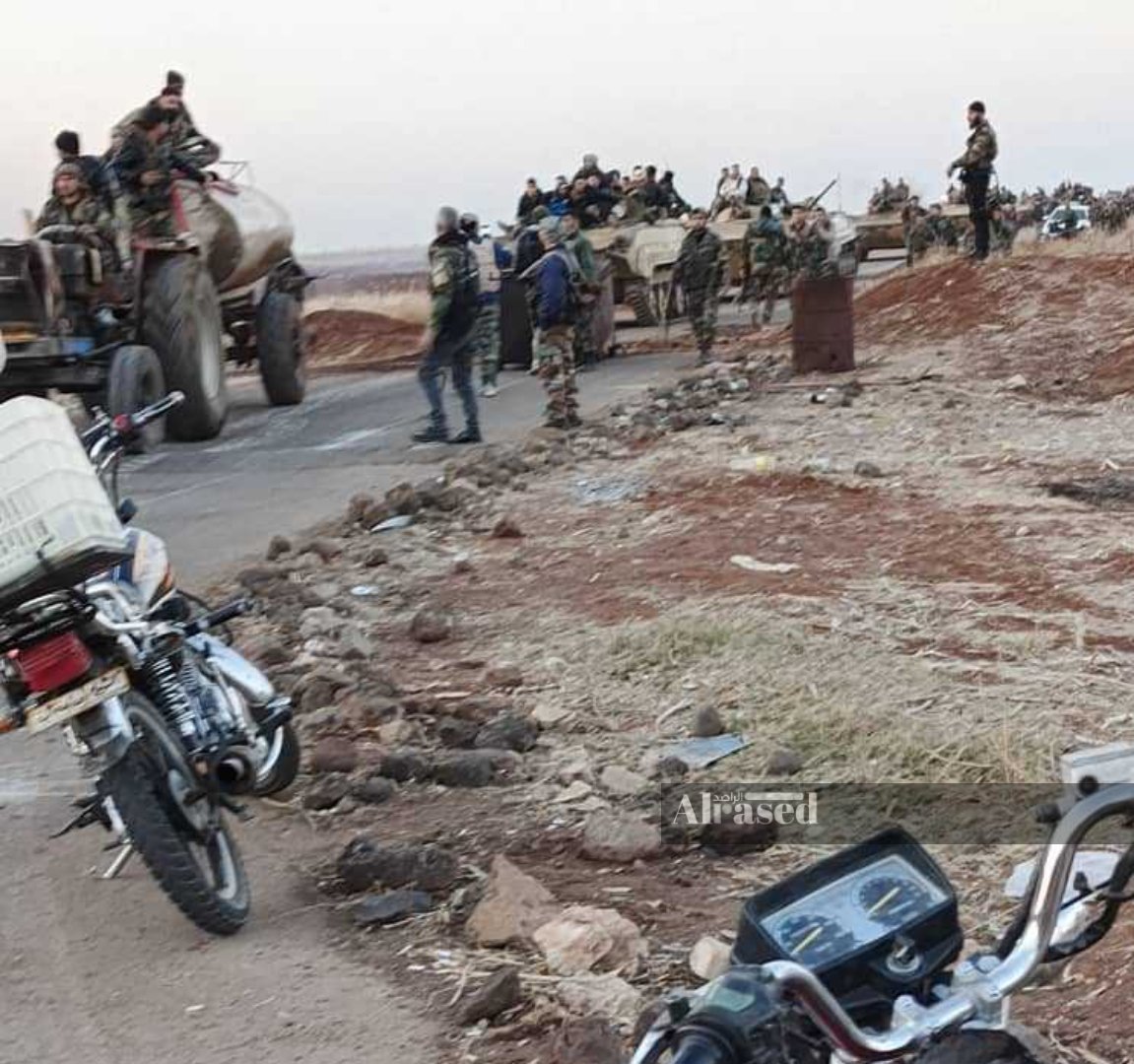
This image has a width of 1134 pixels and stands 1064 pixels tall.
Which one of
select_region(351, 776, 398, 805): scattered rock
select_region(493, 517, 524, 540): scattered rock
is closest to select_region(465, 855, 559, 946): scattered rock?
select_region(351, 776, 398, 805): scattered rock

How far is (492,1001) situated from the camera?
3693mm

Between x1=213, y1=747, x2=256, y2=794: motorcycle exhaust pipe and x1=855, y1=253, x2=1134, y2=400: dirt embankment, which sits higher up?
x1=213, y1=747, x2=256, y2=794: motorcycle exhaust pipe

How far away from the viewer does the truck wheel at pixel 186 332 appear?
12.3 metres

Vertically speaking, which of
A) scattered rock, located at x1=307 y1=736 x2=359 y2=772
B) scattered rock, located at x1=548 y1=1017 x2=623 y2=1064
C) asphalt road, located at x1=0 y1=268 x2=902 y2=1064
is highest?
scattered rock, located at x1=548 y1=1017 x2=623 y2=1064

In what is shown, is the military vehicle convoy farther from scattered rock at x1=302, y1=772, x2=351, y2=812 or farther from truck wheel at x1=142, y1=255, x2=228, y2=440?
scattered rock at x1=302, y1=772, x2=351, y2=812

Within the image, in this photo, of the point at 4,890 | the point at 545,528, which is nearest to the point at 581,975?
the point at 4,890

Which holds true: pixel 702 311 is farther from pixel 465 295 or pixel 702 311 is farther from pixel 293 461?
pixel 293 461

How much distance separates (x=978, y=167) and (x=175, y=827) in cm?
1841

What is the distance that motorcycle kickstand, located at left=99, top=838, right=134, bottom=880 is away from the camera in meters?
4.67

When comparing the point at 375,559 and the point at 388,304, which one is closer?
the point at 375,559

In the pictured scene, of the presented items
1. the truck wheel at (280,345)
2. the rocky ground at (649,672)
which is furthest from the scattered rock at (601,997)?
the truck wheel at (280,345)

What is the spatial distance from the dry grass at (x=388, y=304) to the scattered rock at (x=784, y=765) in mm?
19680

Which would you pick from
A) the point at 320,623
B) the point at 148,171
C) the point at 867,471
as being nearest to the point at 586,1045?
the point at 320,623

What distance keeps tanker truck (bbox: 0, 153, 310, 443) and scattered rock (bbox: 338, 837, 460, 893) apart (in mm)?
6298
